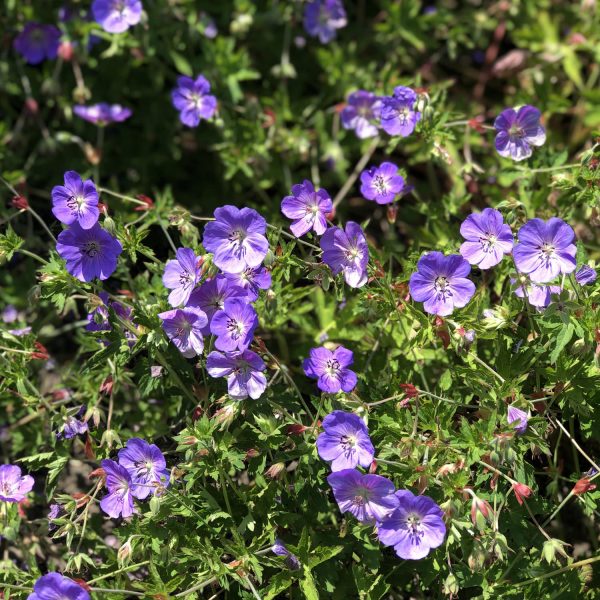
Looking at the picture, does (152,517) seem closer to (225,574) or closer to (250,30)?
(225,574)

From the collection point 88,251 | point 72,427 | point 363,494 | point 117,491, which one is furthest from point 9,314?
point 363,494

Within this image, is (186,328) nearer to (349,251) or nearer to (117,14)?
(349,251)

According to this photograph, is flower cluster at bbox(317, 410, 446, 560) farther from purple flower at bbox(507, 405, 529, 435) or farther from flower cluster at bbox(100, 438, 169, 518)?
flower cluster at bbox(100, 438, 169, 518)

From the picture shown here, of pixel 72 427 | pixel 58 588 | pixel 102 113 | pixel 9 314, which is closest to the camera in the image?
pixel 58 588

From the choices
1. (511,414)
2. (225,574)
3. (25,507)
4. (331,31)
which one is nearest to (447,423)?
(511,414)

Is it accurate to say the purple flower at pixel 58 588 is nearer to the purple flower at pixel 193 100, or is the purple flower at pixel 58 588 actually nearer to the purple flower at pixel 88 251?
the purple flower at pixel 88 251

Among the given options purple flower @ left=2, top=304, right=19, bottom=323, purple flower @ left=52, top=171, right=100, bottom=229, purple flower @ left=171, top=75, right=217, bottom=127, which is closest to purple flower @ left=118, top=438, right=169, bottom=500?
purple flower @ left=52, top=171, right=100, bottom=229
